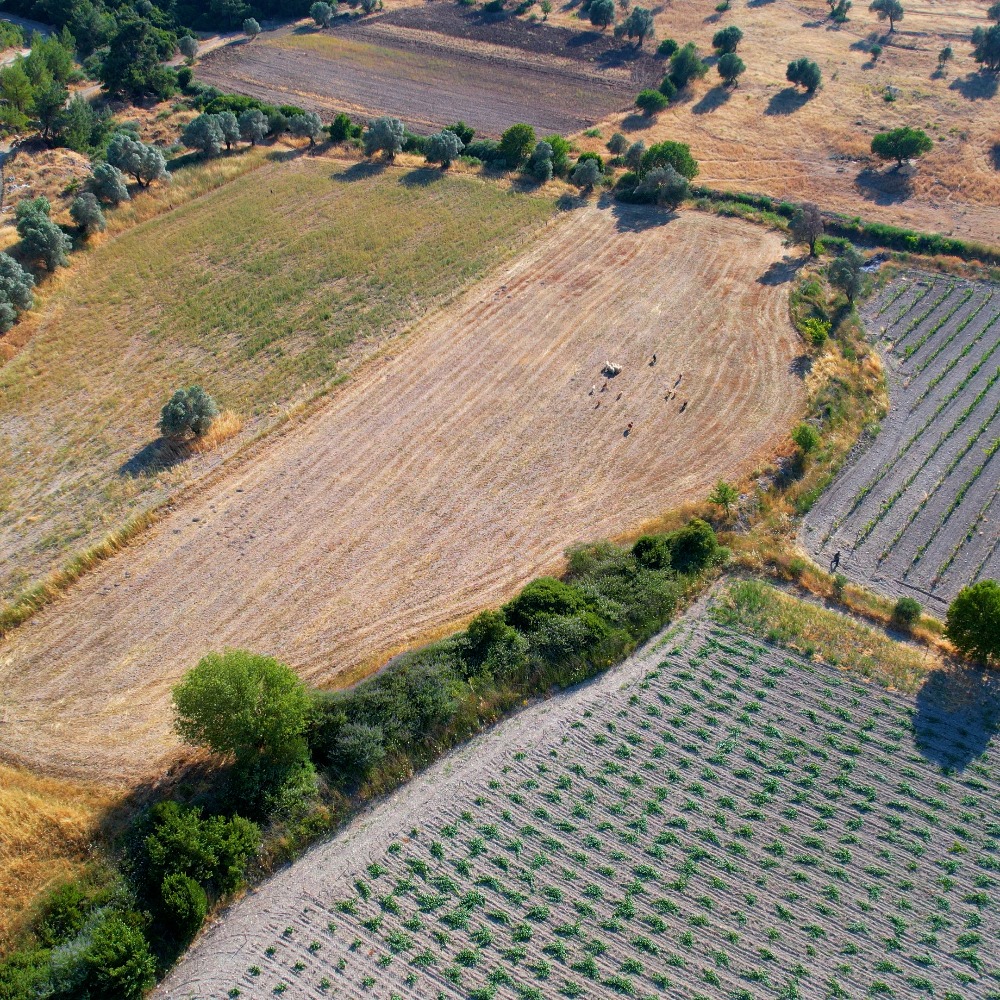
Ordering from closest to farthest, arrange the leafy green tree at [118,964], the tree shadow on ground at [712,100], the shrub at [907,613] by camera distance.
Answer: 1. the leafy green tree at [118,964]
2. the shrub at [907,613]
3. the tree shadow on ground at [712,100]

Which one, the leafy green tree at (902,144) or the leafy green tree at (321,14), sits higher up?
the leafy green tree at (321,14)

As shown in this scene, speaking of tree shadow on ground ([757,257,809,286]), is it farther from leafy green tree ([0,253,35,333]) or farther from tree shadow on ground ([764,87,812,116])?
leafy green tree ([0,253,35,333])

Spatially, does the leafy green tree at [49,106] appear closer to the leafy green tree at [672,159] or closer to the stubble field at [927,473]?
the leafy green tree at [672,159]

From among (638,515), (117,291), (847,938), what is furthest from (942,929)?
(117,291)

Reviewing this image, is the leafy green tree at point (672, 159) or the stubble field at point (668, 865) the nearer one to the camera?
the stubble field at point (668, 865)

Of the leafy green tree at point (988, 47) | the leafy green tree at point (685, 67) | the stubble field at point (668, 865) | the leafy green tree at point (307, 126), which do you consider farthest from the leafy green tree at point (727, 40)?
the stubble field at point (668, 865)
